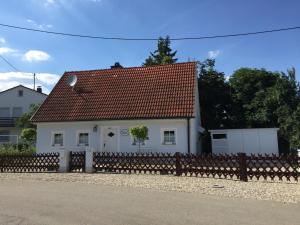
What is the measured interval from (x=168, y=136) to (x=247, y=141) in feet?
20.1

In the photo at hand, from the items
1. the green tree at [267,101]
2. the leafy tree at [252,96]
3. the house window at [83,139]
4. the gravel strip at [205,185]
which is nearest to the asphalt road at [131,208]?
the gravel strip at [205,185]

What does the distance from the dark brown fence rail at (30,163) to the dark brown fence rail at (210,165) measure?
7.55 ft

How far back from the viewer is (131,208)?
9.06m

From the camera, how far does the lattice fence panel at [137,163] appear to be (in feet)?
55.4

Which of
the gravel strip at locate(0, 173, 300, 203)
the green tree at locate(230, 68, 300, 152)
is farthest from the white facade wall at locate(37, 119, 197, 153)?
the green tree at locate(230, 68, 300, 152)

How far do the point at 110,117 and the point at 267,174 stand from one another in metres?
11.9

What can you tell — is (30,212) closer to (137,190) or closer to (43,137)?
(137,190)

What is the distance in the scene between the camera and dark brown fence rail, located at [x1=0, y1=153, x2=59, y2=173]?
19.0 m

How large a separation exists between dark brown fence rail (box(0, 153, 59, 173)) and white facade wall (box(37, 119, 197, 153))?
3.49 meters

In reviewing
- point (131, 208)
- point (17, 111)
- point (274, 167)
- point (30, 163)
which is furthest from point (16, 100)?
point (131, 208)

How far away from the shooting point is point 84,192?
38.4 feet

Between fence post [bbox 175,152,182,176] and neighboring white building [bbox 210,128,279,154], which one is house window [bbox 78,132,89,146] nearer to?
neighboring white building [bbox 210,128,279,154]

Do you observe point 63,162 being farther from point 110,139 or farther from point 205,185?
point 205,185

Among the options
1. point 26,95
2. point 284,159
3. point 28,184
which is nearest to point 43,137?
point 28,184
